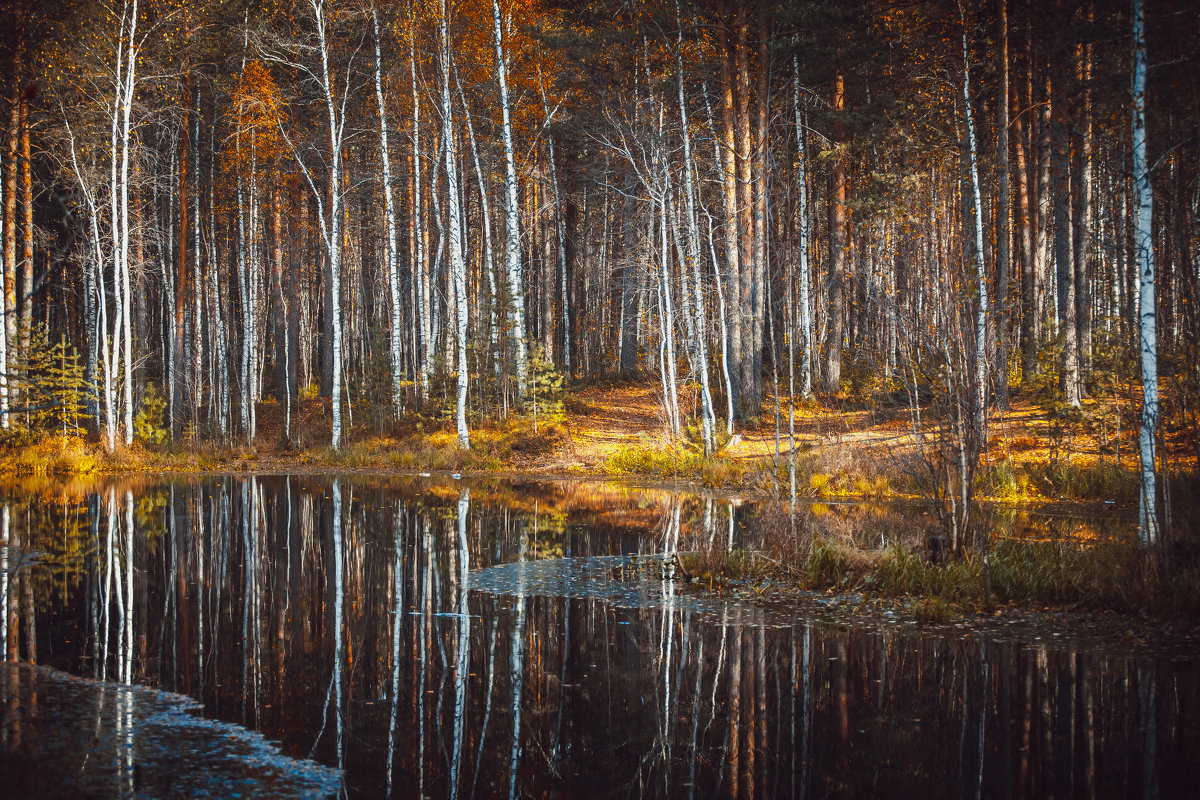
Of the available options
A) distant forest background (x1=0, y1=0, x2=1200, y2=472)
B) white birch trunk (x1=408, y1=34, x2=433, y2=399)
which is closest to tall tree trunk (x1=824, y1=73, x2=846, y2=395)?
distant forest background (x1=0, y1=0, x2=1200, y2=472)

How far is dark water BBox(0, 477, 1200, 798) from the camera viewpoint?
5.29 metres

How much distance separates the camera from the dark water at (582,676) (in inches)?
208

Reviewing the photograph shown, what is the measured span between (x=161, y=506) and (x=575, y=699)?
523 inches

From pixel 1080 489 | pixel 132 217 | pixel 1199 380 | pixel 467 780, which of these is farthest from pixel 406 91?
pixel 467 780

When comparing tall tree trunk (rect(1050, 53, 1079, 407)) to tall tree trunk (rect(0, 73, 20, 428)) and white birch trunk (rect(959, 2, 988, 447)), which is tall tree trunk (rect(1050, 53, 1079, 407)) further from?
tall tree trunk (rect(0, 73, 20, 428))

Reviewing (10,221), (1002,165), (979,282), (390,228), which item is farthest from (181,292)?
(979,282)

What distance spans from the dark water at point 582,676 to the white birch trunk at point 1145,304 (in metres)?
2.36

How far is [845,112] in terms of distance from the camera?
2752 cm

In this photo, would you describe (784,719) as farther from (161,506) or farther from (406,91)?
(406,91)

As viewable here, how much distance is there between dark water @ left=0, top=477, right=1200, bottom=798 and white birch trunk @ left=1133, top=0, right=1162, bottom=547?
2.36 metres

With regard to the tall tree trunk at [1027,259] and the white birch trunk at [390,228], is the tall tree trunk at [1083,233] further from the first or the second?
the white birch trunk at [390,228]

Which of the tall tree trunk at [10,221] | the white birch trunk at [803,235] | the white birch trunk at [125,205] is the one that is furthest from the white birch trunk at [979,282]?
the tall tree trunk at [10,221]

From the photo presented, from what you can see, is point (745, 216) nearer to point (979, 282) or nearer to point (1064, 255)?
point (1064, 255)

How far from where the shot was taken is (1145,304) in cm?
1015
